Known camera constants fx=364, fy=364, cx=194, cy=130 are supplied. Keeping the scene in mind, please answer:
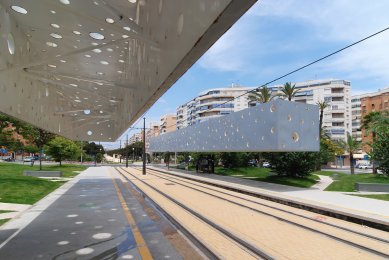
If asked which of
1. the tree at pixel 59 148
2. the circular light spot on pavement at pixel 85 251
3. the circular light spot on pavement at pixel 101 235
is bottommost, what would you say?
the circular light spot on pavement at pixel 101 235

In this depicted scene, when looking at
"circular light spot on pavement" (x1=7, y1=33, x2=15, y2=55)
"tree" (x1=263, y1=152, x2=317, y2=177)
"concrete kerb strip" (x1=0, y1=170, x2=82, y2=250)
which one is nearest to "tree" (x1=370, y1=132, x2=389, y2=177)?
"tree" (x1=263, y1=152, x2=317, y2=177)

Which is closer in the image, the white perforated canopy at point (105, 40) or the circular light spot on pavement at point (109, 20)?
the white perforated canopy at point (105, 40)

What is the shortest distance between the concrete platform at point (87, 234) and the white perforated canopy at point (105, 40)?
11.1ft

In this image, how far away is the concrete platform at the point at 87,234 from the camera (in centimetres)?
760

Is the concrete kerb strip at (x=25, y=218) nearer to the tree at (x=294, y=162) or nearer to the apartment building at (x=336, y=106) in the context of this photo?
the tree at (x=294, y=162)

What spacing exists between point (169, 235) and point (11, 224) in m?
4.58

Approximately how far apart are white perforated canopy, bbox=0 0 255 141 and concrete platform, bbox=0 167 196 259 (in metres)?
3.38

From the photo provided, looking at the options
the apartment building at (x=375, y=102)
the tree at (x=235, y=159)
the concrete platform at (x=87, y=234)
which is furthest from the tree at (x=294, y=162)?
the apartment building at (x=375, y=102)

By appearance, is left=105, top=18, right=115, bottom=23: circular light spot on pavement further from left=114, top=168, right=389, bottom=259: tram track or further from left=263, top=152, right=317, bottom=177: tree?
left=263, top=152, right=317, bottom=177: tree

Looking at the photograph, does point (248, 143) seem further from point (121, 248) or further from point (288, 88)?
point (288, 88)

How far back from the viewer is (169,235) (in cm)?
969

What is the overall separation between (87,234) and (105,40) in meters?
4.91

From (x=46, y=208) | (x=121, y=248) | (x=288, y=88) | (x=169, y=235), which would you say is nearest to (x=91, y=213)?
(x=46, y=208)

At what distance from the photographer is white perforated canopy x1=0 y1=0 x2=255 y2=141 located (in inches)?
165
